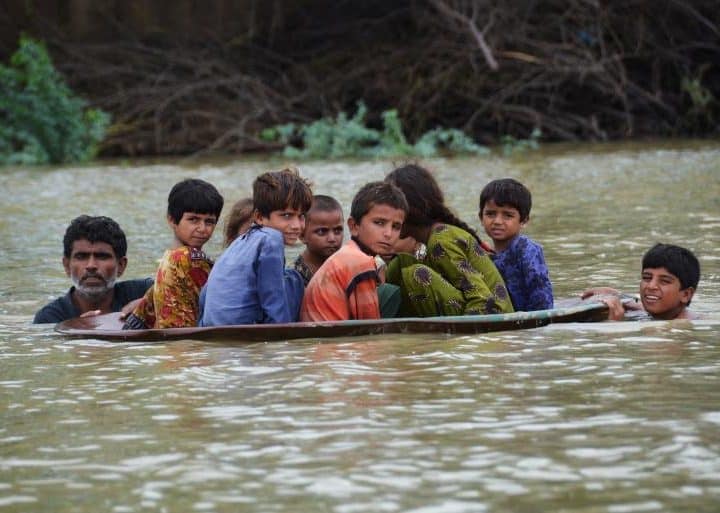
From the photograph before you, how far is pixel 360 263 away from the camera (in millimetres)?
6395

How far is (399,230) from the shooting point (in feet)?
21.7

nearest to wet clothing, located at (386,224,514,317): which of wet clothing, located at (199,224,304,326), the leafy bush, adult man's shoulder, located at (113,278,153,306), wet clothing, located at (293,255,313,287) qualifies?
wet clothing, located at (293,255,313,287)

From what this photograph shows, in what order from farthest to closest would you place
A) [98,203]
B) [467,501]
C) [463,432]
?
[98,203] < [463,432] < [467,501]

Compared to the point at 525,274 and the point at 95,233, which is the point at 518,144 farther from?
the point at 95,233

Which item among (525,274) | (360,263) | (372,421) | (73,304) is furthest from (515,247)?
(372,421)

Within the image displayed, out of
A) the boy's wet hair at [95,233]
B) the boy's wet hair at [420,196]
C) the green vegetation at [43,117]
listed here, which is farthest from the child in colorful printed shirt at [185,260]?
the green vegetation at [43,117]

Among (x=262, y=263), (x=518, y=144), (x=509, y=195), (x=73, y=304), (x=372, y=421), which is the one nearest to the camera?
(x=372, y=421)

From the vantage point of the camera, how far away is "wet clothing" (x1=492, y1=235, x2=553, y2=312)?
7.15m

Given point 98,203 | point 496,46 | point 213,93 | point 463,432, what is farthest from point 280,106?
point 463,432

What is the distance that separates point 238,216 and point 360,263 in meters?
1.03

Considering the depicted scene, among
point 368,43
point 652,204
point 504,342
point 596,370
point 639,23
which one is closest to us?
point 596,370

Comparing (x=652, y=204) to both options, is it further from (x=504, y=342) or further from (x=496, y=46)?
(x=496, y=46)

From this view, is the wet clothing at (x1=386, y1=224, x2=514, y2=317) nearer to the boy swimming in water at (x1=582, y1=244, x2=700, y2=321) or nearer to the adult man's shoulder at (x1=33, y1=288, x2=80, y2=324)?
the boy swimming in water at (x1=582, y1=244, x2=700, y2=321)

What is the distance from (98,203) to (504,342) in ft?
30.4
